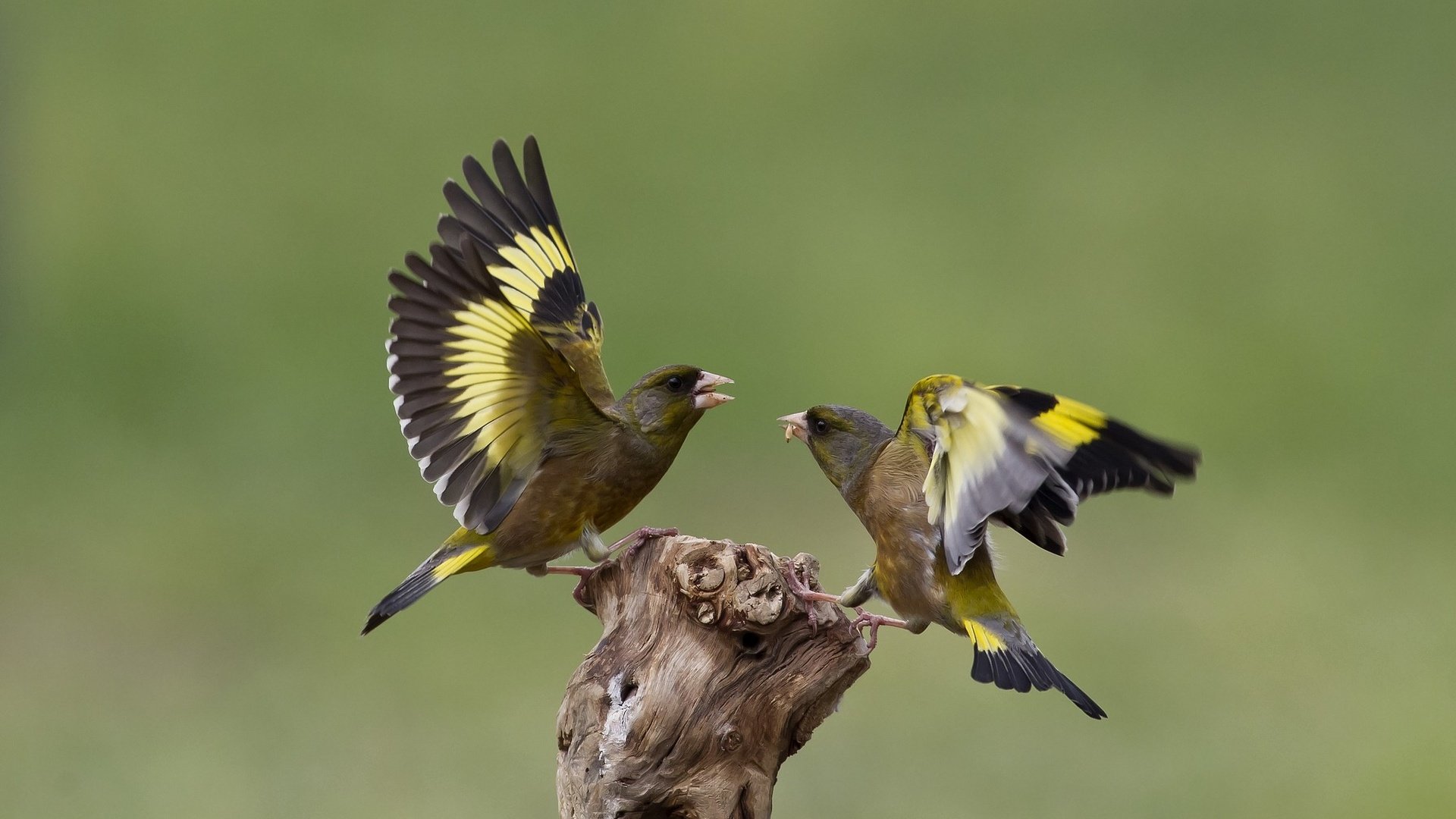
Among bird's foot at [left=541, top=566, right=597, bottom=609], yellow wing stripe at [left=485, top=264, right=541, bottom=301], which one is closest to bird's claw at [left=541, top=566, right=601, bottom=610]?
bird's foot at [left=541, top=566, right=597, bottom=609]

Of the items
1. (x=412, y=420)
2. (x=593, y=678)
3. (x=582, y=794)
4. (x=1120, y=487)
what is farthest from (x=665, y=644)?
(x=1120, y=487)

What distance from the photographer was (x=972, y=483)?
9.90ft

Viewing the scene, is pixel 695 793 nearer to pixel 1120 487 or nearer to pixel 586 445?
pixel 586 445

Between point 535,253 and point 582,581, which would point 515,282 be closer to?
point 535,253

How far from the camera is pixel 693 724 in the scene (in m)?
3.09

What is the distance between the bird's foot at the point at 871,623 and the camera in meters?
3.34

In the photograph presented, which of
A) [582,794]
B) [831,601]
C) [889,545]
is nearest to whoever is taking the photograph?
[582,794]

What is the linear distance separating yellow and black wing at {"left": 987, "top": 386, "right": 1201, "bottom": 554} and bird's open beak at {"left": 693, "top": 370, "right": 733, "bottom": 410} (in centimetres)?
80

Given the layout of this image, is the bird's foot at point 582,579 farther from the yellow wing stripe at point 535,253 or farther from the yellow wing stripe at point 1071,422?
the yellow wing stripe at point 1071,422

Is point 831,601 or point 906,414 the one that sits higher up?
point 906,414

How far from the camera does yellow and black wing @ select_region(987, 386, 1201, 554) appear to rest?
2912mm

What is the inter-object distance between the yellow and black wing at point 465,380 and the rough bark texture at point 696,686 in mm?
478

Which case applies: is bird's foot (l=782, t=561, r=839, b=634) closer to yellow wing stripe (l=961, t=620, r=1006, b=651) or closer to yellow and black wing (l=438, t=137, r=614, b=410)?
yellow wing stripe (l=961, t=620, r=1006, b=651)

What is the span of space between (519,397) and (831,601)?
3.07 feet
